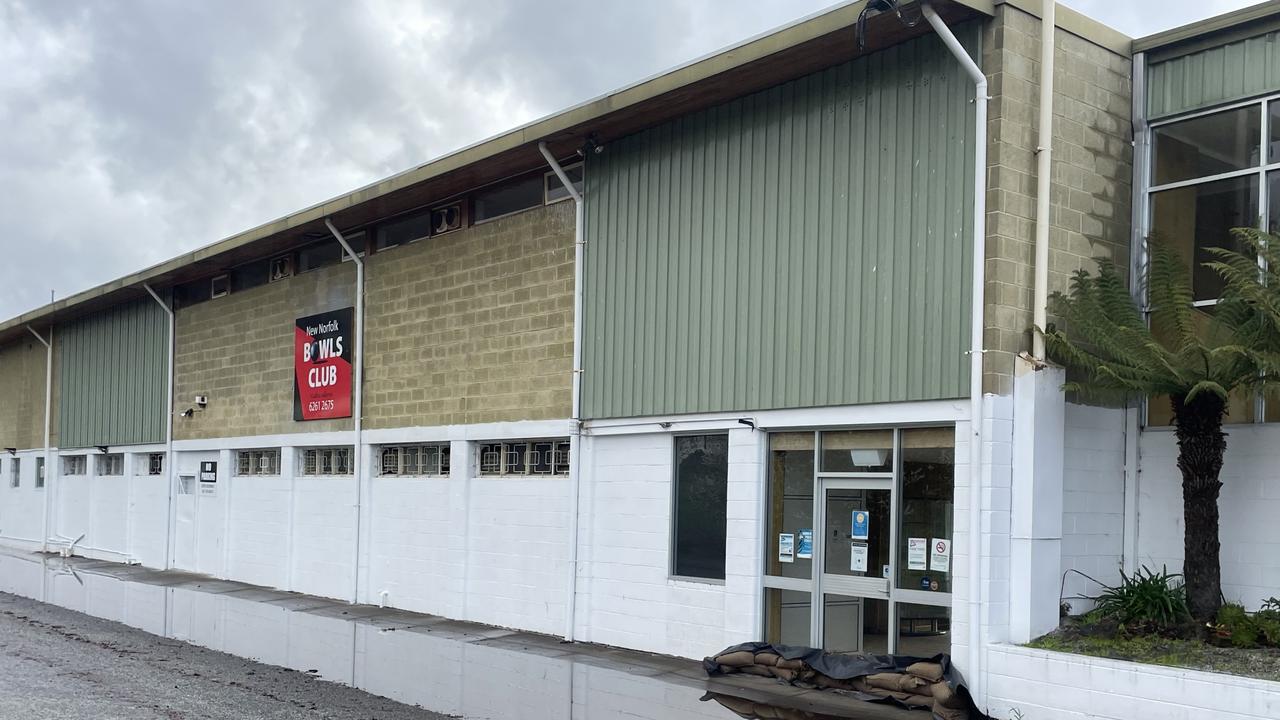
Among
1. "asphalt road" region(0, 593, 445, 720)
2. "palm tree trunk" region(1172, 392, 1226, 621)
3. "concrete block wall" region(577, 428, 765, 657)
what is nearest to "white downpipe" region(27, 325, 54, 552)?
"asphalt road" region(0, 593, 445, 720)

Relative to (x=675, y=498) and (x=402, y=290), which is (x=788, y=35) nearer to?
(x=675, y=498)

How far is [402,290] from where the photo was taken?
19594 millimetres

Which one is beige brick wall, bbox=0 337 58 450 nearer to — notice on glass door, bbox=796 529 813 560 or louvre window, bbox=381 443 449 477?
louvre window, bbox=381 443 449 477

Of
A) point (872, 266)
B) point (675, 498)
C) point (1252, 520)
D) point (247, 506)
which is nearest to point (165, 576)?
point (247, 506)

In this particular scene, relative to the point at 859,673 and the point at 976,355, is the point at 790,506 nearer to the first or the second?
the point at 859,673

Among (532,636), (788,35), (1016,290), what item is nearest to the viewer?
(1016,290)

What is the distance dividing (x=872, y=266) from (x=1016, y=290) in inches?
58.0

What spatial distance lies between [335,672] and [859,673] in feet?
18.1

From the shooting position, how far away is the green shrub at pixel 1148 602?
11.3 m

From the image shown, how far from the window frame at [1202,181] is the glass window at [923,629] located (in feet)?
9.21

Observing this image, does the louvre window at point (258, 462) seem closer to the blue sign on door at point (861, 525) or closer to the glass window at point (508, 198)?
the glass window at point (508, 198)

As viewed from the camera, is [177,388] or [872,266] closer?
[872,266]

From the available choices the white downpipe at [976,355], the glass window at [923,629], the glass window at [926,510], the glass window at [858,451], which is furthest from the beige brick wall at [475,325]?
the white downpipe at [976,355]

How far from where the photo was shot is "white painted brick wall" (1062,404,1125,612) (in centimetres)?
1194
